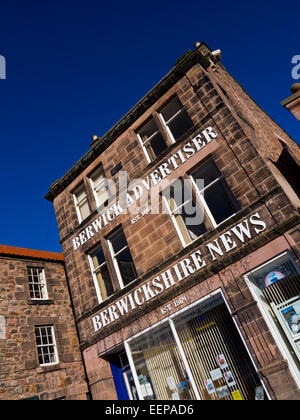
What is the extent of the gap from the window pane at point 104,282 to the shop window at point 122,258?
2.58ft

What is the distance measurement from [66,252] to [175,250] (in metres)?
6.10

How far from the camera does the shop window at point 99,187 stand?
540 inches

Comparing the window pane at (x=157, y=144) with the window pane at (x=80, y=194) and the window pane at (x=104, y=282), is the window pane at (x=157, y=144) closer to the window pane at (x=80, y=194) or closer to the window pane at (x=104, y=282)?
the window pane at (x=80, y=194)

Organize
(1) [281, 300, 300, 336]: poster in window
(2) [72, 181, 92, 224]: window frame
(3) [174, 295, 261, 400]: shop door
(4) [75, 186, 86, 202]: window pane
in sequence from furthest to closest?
(4) [75, 186, 86, 202]: window pane < (2) [72, 181, 92, 224]: window frame < (3) [174, 295, 261, 400]: shop door < (1) [281, 300, 300, 336]: poster in window

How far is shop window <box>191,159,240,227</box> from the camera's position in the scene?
33.4 feet

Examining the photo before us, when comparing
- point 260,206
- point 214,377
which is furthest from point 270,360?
point 260,206

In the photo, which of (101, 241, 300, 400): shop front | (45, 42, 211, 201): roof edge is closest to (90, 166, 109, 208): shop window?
(45, 42, 211, 201): roof edge

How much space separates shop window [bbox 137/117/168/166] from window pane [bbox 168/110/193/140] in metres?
0.53

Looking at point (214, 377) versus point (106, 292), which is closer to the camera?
point (214, 377)

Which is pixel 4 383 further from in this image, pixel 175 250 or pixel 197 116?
pixel 197 116

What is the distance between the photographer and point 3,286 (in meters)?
13.1

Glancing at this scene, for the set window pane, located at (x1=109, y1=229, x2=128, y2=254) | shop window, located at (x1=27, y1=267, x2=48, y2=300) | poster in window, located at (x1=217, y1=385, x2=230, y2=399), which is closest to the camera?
poster in window, located at (x1=217, y1=385, x2=230, y2=399)

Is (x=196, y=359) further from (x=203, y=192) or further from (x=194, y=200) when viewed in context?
(x=203, y=192)

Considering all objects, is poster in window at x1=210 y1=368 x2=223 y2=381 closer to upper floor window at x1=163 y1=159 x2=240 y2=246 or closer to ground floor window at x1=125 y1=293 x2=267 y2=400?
ground floor window at x1=125 y1=293 x2=267 y2=400
